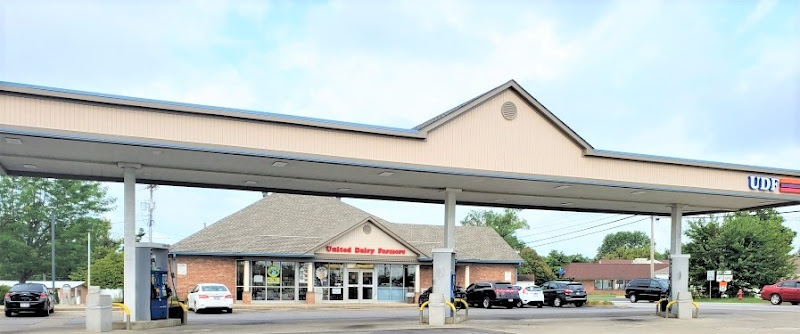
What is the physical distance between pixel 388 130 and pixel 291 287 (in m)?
23.0

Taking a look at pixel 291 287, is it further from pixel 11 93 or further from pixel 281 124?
pixel 11 93

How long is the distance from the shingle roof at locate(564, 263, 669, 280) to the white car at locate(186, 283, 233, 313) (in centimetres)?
6545

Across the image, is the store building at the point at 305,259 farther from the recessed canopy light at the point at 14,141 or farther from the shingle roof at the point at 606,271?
the shingle roof at the point at 606,271

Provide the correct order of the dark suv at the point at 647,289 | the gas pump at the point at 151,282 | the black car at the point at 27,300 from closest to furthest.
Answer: the gas pump at the point at 151,282 < the black car at the point at 27,300 < the dark suv at the point at 647,289

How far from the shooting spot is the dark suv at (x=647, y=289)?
4657 centimetres

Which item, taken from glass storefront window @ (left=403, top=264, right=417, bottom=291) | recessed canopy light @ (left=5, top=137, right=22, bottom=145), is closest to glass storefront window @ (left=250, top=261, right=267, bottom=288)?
glass storefront window @ (left=403, top=264, right=417, bottom=291)

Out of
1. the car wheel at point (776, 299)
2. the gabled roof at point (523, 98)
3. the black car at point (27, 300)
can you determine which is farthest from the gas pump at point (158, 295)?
the car wheel at point (776, 299)

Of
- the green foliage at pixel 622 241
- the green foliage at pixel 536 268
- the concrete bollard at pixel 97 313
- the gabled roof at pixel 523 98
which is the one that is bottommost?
the green foliage at pixel 622 241

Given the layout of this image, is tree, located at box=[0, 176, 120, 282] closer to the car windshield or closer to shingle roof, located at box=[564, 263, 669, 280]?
the car windshield

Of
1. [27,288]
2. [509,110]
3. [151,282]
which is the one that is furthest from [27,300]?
[509,110]

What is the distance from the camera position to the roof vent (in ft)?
73.5

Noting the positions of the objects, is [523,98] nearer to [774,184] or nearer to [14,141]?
[774,184]

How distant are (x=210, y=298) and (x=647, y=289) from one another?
28014 mm

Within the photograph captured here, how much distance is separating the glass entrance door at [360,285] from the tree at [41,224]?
36743 mm
